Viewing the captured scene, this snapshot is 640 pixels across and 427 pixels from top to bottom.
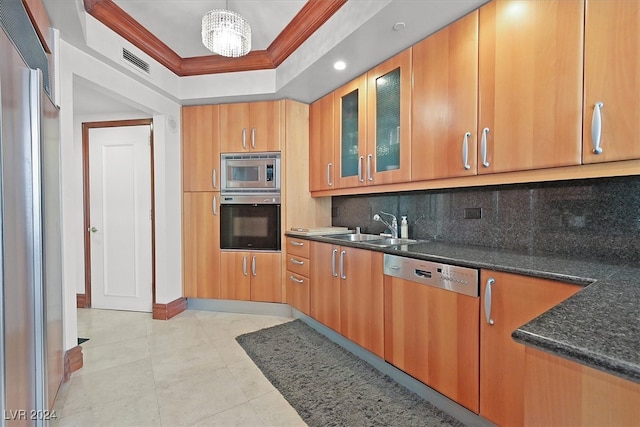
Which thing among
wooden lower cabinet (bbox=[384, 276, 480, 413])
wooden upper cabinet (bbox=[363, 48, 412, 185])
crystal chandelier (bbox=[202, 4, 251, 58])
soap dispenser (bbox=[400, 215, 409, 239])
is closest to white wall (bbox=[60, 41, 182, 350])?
crystal chandelier (bbox=[202, 4, 251, 58])

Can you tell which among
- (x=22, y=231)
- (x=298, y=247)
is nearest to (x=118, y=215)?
(x=298, y=247)

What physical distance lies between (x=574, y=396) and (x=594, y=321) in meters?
0.15

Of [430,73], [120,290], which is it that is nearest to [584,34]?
[430,73]

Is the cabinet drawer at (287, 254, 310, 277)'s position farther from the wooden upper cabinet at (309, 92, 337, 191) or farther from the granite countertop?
the granite countertop

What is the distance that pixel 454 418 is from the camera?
5.02 feet

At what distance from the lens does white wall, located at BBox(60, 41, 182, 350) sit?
198cm

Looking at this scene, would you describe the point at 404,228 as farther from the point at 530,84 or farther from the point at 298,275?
the point at 530,84

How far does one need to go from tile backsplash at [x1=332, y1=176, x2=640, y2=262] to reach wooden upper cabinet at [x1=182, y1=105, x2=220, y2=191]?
2053mm

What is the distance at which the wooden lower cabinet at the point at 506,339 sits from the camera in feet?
3.80

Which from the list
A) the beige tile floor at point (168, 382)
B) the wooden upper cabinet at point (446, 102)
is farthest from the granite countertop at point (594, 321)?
the beige tile floor at point (168, 382)

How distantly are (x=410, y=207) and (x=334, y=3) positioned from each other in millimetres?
1569

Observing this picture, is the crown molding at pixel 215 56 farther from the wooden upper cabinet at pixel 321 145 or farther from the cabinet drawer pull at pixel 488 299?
the cabinet drawer pull at pixel 488 299

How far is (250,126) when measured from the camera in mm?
3066

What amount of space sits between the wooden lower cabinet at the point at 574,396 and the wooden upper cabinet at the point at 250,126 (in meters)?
2.77
